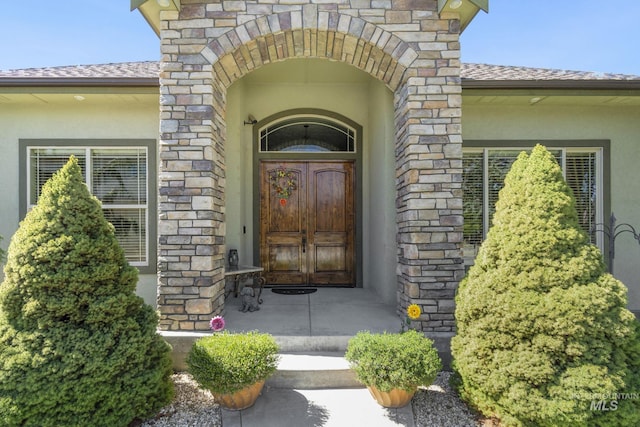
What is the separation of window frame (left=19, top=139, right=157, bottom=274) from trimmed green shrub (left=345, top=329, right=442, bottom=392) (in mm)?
3367

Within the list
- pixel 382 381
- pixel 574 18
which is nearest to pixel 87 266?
pixel 382 381

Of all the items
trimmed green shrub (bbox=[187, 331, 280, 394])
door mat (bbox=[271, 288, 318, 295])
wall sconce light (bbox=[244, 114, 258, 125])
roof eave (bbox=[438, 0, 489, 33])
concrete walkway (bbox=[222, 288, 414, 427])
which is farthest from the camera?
wall sconce light (bbox=[244, 114, 258, 125])

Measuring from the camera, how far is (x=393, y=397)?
9.54ft

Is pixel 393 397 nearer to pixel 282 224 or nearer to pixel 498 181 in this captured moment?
pixel 498 181

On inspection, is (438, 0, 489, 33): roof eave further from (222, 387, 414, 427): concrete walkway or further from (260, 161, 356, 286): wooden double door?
(222, 387, 414, 427): concrete walkway

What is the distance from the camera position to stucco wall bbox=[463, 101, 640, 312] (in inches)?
194

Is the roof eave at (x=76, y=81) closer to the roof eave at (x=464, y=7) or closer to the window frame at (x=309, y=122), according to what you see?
the window frame at (x=309, y=122)

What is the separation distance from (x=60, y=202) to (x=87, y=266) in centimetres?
53

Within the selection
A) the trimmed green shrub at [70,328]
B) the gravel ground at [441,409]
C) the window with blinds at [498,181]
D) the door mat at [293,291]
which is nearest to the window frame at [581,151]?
the window with blinds at [498,181]

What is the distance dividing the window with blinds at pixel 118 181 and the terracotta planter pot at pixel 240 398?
2.71 meters

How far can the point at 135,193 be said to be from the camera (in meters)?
4.94

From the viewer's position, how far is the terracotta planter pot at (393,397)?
2.89 metres

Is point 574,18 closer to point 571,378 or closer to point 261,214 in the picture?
point 261,214

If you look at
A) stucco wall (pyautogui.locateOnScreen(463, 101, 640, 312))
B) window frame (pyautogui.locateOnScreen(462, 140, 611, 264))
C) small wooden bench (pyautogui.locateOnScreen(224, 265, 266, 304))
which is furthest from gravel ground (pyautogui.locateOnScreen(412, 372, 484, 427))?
stucco wall (pyautogui.locateOnScreen(463, 101, 640, 312))
